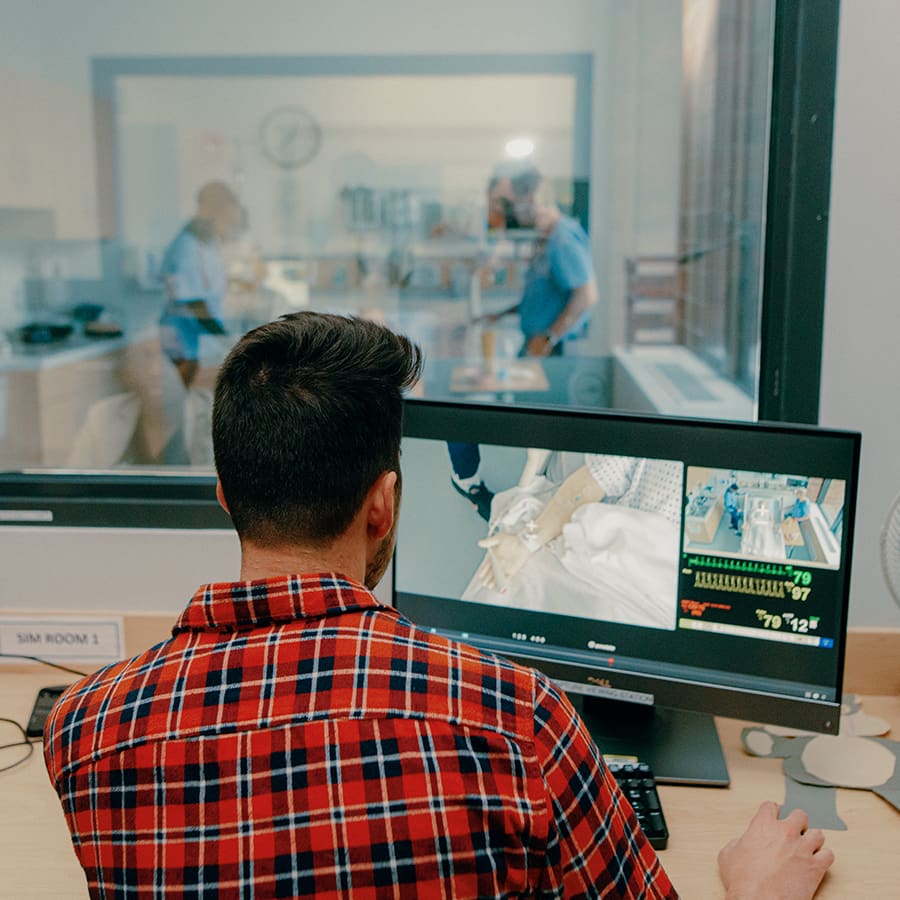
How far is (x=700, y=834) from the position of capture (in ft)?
3.88

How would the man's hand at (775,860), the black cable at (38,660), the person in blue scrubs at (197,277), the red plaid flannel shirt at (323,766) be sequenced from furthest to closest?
the person in blue scrubs at (197,277) < the black cable at (38,660) < the man's hand at (775,860) < the red plaid flannel shirt at (323,766)

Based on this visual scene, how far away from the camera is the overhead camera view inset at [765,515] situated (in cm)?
121

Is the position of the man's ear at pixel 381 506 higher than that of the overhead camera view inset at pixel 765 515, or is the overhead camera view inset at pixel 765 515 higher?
the man's ear at pixel 381 506

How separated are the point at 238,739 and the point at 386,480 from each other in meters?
0.25

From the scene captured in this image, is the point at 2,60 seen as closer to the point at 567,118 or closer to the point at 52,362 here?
the point at 52,362

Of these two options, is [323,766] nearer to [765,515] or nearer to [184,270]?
[765,515]

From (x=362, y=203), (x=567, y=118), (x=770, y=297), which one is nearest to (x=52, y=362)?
(x=362, y=203)

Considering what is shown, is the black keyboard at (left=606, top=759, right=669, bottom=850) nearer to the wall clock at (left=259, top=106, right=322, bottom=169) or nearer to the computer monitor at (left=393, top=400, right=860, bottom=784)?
the computer monitor at (left=393, top=400, right=860, bottom=784)

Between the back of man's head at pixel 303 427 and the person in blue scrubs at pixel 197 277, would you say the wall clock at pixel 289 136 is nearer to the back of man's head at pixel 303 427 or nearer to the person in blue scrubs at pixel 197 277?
the person in blue scrubs at pixel 197 277

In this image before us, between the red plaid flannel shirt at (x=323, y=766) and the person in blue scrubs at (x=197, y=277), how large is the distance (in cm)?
135

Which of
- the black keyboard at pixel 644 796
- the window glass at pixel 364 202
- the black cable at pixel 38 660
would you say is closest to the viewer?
the black keyboard at pixel 644 796

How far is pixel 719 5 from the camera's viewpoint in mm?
1917

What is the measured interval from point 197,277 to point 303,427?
4.39 feet

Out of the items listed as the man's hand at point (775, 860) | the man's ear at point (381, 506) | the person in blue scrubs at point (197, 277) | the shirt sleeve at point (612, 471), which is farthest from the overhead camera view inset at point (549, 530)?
the person in blue scrubs at point (197, 277)
